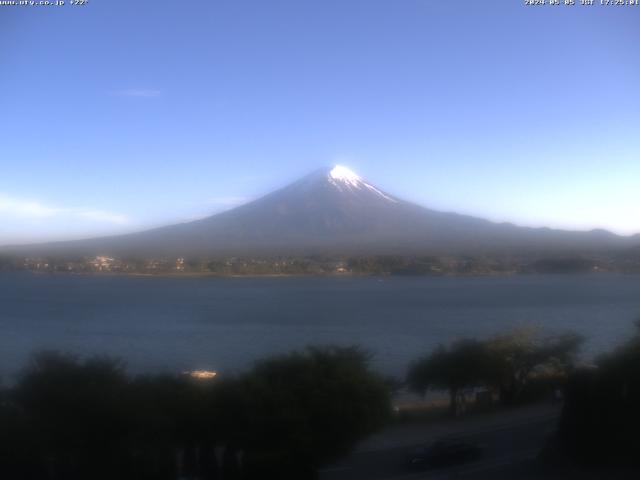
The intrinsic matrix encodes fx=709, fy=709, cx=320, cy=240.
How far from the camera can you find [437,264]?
96.1 ft

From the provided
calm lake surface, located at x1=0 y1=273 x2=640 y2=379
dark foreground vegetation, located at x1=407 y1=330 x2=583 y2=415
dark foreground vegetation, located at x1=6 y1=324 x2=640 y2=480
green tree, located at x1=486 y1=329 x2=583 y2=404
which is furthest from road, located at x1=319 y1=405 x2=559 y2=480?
calm lake surface, located at x1=0 y1=273 x2=640 y2=379

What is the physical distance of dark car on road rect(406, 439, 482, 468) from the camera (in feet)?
16.9

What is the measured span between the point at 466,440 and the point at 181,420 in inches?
91.0

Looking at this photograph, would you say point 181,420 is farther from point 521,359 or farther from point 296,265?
point 296,265

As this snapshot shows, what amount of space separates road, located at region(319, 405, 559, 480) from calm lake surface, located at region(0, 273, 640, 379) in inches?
Result: 102

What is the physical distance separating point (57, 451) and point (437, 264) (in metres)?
25.5

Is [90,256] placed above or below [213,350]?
above

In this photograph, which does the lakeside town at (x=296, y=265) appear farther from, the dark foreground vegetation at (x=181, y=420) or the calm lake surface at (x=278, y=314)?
the dark foreground vegetation at (x=181, y=420)

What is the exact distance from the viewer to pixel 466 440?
579 cm

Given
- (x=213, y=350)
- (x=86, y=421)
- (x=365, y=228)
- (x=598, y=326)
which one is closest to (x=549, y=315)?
(x=598, y=326)

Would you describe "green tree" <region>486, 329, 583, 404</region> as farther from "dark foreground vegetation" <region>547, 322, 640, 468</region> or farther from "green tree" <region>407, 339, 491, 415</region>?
"dark foreground vegetation" <region>547, 322, 640, 468</region>

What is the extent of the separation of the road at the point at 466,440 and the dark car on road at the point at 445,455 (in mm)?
70

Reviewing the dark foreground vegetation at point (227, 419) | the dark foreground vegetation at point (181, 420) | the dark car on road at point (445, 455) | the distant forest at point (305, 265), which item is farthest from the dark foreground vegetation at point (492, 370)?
the distant forest at point (305, 265)

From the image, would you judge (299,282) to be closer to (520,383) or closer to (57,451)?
(520,383)
